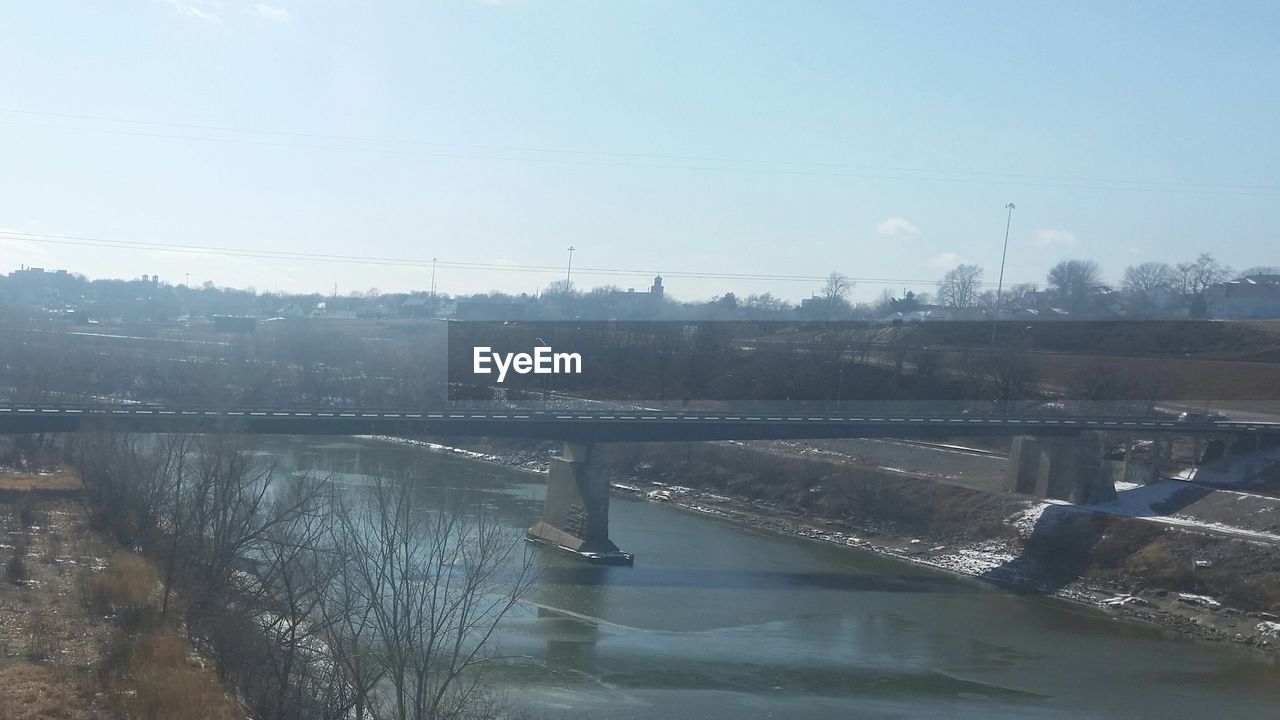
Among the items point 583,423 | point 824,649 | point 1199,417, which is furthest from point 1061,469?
point 824,649

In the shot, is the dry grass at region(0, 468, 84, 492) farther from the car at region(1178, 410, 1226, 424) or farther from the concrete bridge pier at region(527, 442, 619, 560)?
the car at region(1178, 410, 1226, 424)

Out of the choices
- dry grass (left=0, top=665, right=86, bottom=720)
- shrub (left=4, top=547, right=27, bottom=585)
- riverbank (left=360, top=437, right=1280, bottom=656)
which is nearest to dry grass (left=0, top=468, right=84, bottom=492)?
shrub (left=4, top=547, right=27, bottom=585)

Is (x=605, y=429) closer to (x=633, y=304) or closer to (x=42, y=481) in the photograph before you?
(x=42, y=481)

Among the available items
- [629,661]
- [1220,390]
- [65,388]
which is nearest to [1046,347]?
[1220,390]

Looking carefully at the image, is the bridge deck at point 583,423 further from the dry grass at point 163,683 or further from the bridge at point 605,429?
the dry grass at point 163,683

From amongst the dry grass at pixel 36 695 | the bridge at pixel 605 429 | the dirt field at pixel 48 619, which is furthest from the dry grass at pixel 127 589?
the bridge at pixel 605 429
